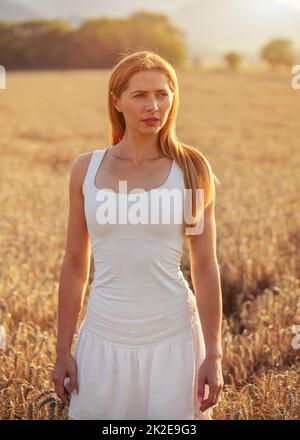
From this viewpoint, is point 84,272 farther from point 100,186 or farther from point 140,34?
point 140,34

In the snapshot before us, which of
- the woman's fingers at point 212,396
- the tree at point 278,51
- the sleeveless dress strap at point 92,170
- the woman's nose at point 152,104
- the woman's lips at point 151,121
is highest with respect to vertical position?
the tree at point 278,51

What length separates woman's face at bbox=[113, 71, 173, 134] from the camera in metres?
2.12

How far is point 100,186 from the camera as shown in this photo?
2.15 meters

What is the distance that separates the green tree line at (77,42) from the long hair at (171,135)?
2403 inches

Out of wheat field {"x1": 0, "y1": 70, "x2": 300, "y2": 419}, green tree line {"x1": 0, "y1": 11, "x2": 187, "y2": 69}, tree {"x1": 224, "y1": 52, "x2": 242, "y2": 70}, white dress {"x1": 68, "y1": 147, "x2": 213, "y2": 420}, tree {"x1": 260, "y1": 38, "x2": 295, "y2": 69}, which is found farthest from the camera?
tree {"x1": 260, "y1": 38, "x2": 295, "y2": 69}

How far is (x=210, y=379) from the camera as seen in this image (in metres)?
2.15

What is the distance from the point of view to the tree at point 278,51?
7644 centimetres

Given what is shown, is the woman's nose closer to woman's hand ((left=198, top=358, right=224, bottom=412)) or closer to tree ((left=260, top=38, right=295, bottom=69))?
woman's hand ((left=198, top=358, right=224, bottom=412))

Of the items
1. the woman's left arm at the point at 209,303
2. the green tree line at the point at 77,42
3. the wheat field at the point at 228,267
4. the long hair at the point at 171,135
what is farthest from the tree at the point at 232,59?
the woman's left arm at the point at 209,303

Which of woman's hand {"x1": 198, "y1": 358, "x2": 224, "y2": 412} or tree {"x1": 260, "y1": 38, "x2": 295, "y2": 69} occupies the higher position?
tree {"x1": 260, "y1": 38, "x2": 295, "y2": 69}

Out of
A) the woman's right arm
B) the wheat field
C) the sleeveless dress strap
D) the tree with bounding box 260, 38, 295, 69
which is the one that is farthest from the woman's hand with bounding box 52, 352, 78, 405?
the tree with bounding box 260, 38, 295, 69

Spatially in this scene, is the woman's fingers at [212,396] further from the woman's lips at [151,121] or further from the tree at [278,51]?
the tree at [278,51]

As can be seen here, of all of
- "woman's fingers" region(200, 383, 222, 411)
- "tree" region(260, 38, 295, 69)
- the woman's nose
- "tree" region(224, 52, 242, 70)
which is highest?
"tree" region(260, 38, 295, 69)

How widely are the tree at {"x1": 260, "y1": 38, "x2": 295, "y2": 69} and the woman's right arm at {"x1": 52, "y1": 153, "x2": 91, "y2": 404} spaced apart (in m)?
76.7
